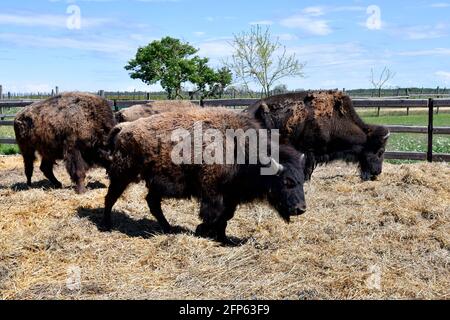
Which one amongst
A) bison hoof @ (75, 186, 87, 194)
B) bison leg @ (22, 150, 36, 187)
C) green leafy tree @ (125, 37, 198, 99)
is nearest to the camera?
bison hoof @ (75, 186, 87, 194)

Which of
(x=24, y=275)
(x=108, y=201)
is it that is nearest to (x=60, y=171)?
(x=108, y=201)

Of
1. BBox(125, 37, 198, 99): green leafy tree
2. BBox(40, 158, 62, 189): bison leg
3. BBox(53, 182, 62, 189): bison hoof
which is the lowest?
BBox(53, 182, 62, 189): bison hoof

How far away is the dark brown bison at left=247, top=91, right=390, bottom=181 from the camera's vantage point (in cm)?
995

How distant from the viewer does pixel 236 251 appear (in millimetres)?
6250

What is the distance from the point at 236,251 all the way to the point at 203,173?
117 cm

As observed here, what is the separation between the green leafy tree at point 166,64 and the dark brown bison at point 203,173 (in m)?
39.8

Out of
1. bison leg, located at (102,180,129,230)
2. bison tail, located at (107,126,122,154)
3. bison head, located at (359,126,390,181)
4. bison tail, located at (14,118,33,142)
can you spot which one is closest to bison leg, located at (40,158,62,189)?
bison tail, located at (14,118,33,142)

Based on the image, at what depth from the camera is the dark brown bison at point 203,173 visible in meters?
6.73

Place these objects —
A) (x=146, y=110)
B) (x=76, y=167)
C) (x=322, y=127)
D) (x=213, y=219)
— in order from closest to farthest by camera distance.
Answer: (x=213, y=219)
(x=76, y=167)
(x=322, y=127)
(x=146, y=110)

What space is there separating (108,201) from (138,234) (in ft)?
2.37

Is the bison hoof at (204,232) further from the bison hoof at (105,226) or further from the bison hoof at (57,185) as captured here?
the bison hoof at (57,185)

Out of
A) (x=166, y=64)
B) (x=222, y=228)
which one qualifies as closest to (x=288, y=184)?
(x=222, y=228)

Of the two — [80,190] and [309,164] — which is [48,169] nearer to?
[80,190]

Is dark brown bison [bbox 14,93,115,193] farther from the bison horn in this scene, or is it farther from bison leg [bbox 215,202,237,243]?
the bison horn
